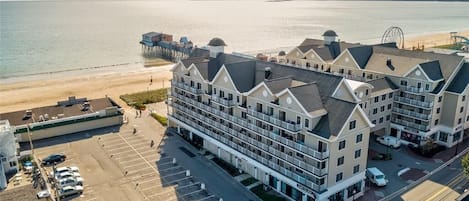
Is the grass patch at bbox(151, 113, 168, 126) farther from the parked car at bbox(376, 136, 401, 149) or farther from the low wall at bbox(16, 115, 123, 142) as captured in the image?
the parked car at bbox(376, 136, 401, 149)

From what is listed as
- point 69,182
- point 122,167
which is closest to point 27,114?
point 122,167

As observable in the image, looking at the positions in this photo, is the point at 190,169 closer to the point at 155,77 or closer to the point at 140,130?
the point at 140,130

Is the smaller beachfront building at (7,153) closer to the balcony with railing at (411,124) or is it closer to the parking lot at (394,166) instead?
the parking lot at (394,166)

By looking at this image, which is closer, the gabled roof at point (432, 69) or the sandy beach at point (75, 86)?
the gabled roof at point (432, 69)

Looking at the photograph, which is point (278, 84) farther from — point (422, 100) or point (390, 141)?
point (422, 100)

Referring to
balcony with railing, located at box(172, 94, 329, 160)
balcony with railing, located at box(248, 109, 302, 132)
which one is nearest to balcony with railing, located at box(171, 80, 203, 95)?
balcony with railing, located at box(172, 94, 329, 160)

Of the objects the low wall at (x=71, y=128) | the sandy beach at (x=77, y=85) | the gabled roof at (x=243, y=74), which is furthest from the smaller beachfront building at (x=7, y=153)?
the sandy beach at (x=77, y=85)

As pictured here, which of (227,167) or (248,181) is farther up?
(227,167)
